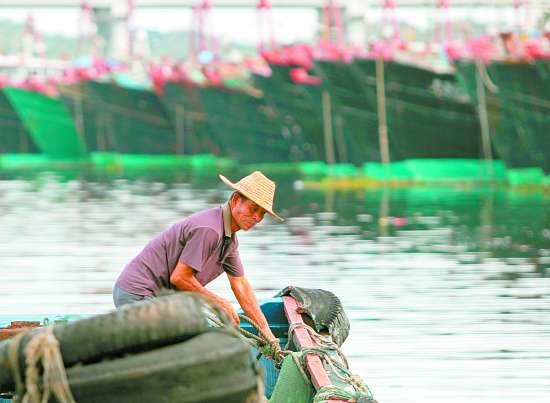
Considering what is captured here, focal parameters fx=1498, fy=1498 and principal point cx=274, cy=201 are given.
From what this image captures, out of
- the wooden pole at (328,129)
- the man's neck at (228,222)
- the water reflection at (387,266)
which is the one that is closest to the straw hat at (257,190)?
the man's neck at (228,222)

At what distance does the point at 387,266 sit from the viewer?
19969 mm

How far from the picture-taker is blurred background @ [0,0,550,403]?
14.3 metres

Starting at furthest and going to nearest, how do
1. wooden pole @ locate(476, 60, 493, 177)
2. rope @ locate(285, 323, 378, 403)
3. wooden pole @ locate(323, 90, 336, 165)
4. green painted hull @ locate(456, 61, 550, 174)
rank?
1. wooden pole @ locate(323, 90, 336, 165)
2. wooden pole @ locate(476, 60, 493, 177)
3. green painted hull @ locate(456, 61, 550, 174)
4. rope @ locate(285, 323, 378, 403)

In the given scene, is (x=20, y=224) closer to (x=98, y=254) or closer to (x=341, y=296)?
(x=98, y=254)

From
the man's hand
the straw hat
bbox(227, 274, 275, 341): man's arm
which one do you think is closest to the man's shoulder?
the straw hat

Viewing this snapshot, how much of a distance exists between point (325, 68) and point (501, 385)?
1261 inches

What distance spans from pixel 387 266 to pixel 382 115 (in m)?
21.0

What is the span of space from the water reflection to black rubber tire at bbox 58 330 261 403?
449 centimetres

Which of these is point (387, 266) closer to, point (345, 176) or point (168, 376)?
point (168, 376)

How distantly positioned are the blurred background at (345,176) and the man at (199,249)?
1187mm

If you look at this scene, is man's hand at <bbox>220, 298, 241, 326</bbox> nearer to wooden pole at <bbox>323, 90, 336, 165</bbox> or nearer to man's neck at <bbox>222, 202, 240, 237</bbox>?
man's neck at <bbox>222, 202, 240, 237</bbox>

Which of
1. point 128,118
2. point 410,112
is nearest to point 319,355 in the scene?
point 410,112

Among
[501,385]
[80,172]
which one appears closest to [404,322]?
[501,385]

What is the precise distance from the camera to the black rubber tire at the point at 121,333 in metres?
5.21
